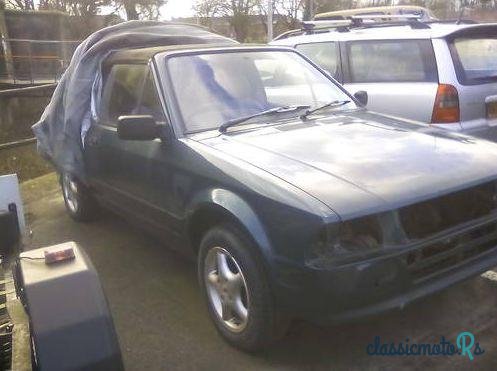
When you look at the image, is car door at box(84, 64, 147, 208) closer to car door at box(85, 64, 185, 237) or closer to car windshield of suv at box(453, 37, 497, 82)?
car door at box(85, 64, 185, 237)

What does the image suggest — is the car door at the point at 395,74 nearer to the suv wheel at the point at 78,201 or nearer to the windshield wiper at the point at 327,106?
the windshield wiper at the point at 327,106

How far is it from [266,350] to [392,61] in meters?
3.92

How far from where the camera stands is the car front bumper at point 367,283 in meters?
2.57

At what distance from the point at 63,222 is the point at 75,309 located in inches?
162

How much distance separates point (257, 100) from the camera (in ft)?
13.3

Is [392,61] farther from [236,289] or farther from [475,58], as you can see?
[236,289]

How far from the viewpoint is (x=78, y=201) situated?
220 inches

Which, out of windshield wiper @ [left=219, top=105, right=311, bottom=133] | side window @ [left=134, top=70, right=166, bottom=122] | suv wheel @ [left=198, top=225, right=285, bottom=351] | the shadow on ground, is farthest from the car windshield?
the shadow on ground

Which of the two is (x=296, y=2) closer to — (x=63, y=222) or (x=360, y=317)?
(x=63, y=222)

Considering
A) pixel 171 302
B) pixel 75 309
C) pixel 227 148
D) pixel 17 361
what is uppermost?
pixel 227 148

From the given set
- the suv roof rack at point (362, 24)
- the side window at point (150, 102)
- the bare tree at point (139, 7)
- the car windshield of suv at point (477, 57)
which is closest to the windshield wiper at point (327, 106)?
the side window at point (150, 102)

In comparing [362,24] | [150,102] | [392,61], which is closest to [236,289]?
[150,102]

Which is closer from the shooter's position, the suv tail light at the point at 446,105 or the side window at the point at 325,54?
the suv tail light at the point at 446,105

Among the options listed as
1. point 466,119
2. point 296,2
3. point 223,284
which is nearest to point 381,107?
point 466,119
